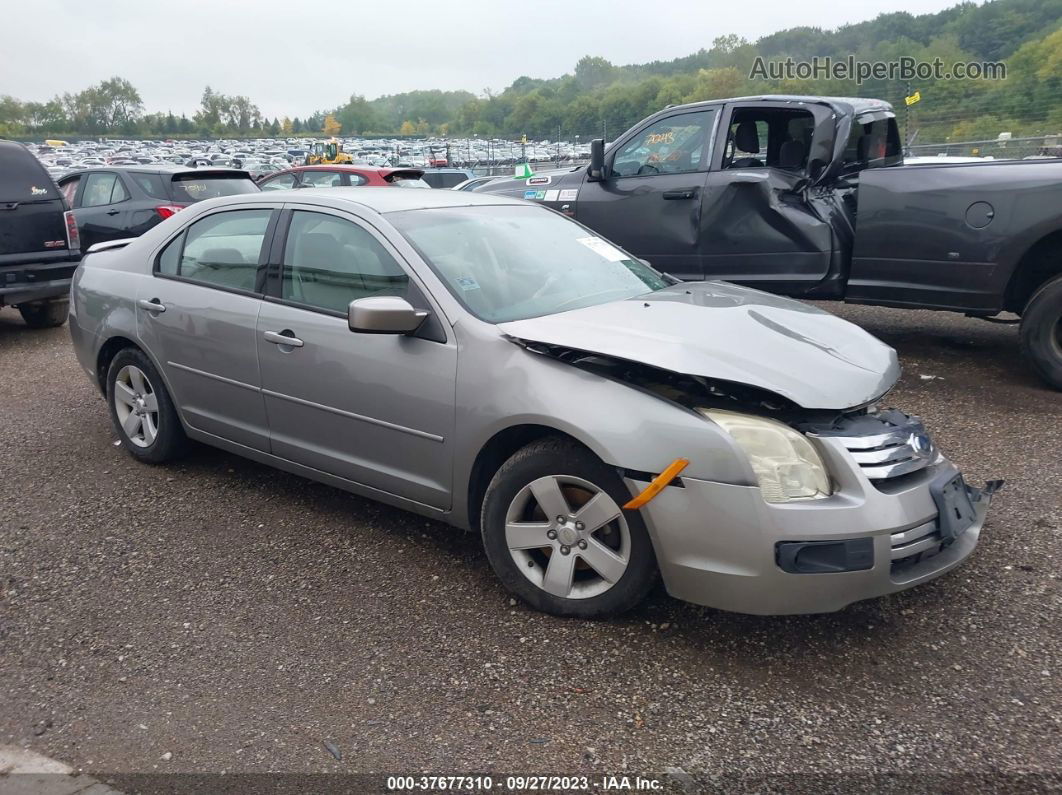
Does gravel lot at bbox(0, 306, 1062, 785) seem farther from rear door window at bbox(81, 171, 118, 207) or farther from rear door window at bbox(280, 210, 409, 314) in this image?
rear door window at bbox(81, 171, 118, 207)

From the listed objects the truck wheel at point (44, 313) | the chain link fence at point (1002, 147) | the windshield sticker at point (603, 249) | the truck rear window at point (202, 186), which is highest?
the chain link fence at point (1002, 147)

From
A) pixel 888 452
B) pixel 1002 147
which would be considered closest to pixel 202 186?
pixel 888 452

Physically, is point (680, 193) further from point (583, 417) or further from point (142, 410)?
point (583, 417)

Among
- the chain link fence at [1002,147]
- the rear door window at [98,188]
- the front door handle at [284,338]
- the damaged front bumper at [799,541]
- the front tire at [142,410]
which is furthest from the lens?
the chain link fence at [1002,147]

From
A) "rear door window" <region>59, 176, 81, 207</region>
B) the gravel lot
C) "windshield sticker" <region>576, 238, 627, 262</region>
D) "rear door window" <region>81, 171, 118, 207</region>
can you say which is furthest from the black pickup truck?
"rear door window" <region>59, 176, 81, 207</region>

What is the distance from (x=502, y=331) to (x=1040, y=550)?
7.86 feet

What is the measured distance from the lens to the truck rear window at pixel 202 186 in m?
10.4

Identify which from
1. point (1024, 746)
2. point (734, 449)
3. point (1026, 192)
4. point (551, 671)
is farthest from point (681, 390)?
point (1026, 192)

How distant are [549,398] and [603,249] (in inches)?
58.3

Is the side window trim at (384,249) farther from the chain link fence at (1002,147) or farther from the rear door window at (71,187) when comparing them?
the chain link fence at (1002,147)

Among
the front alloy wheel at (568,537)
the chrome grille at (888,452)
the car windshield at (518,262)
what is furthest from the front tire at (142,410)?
the chrome grille at (888,452)

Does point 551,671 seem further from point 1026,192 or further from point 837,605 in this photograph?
point 1026,192

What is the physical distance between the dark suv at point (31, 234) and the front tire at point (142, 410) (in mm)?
3497

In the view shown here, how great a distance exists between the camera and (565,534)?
10.3 feet
